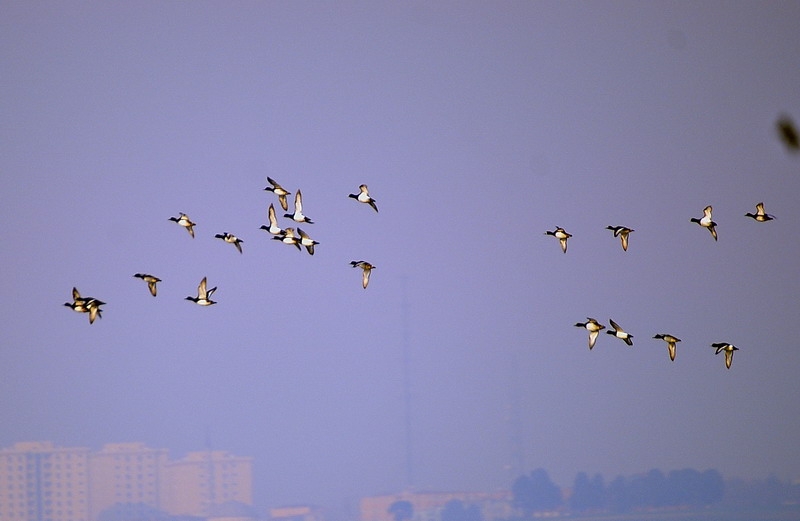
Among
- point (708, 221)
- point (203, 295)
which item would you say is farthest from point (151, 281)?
point (708, 221)

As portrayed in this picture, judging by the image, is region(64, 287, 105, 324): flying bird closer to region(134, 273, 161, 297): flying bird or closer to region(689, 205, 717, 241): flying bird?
region(134, 273, 161, 297): flying bird

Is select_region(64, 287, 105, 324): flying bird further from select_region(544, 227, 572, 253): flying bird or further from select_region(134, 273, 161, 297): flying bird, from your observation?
select_region(544, 227, 572, 253): flying bird

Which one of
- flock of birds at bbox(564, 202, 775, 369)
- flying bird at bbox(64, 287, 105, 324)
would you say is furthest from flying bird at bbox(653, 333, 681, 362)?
flying bird at bbox(64, 287, 105, 324)

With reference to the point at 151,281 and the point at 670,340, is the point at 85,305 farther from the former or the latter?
the point at 670,340

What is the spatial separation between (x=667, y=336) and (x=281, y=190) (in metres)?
11.9

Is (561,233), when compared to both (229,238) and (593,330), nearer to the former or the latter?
(593,330)

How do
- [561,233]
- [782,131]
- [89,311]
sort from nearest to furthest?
[782,131] < [89,311] < [561,233]

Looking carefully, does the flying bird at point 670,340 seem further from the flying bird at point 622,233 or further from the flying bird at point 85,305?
the flying bird at point 85,305

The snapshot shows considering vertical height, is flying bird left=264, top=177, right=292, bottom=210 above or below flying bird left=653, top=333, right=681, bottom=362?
above

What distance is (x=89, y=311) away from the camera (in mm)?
30547

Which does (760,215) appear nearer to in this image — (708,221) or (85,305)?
(708,221)

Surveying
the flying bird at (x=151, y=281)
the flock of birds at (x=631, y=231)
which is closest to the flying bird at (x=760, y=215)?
the flock of birds at (x=631, y=231)

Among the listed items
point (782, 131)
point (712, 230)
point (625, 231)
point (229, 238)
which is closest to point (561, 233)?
point (625, 231)

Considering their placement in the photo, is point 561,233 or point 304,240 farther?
point 561,233
